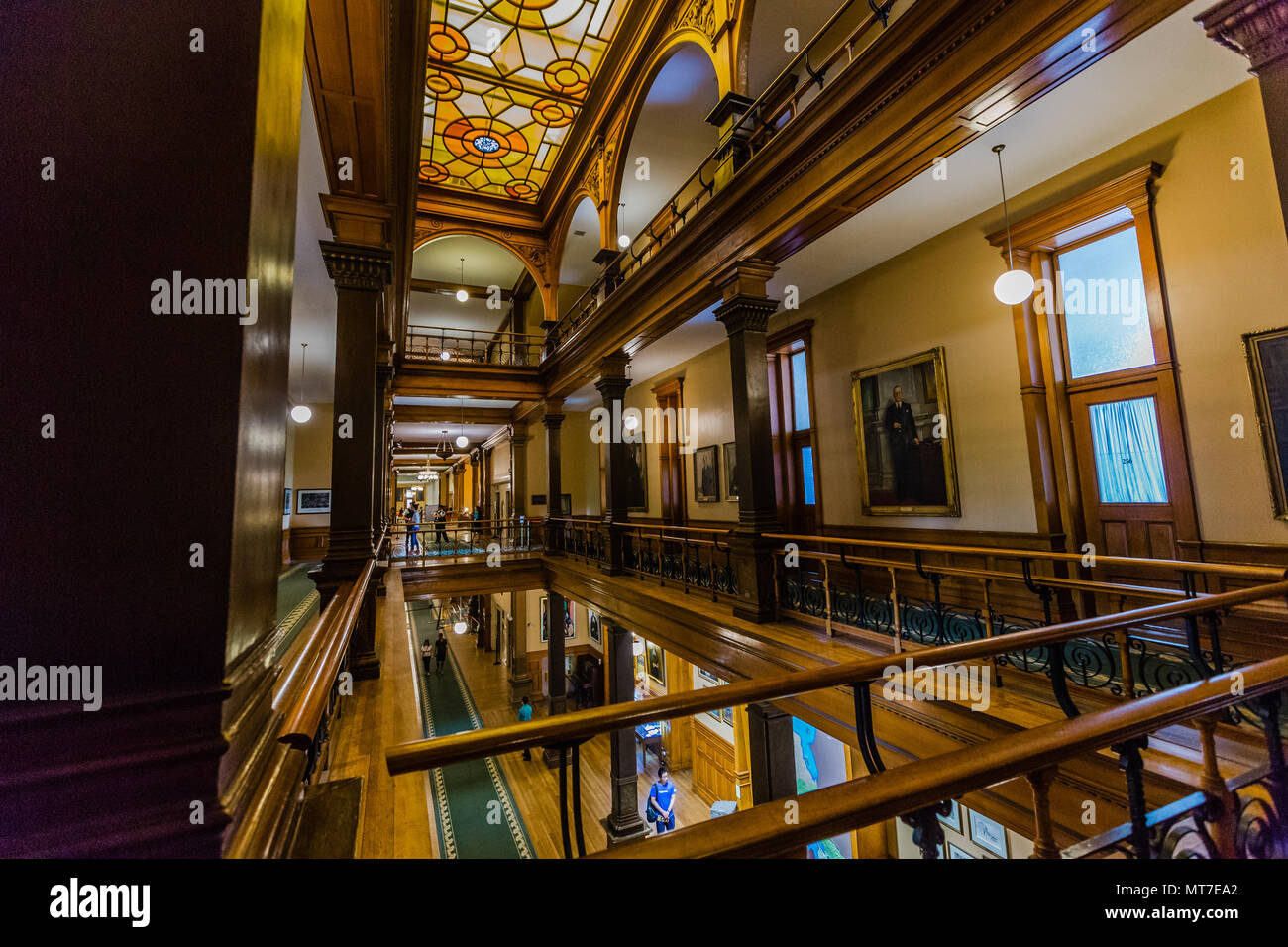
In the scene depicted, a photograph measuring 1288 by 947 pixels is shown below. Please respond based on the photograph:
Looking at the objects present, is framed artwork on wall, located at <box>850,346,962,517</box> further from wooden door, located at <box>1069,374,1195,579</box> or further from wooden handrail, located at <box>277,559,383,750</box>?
wooden handrail, located at <box>277,559,383,750</box>

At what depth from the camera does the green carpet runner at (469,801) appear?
25.6 ft

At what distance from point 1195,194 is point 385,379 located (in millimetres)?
8725

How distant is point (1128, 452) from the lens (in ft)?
15.5

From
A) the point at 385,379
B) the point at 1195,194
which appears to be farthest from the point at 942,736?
the point at 385,379

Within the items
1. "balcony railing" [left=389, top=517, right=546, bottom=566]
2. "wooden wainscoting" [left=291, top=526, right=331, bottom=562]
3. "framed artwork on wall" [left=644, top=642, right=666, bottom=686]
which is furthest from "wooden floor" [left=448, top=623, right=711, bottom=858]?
"wooden wainscoting" [left=291, top=526, right=331, bottom=562]

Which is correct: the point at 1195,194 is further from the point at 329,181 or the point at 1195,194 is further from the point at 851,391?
the point at 329,181

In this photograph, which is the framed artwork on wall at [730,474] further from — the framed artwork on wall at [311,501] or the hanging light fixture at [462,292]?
the framed artwork on wall at [311,501]

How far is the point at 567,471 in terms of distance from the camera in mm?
14922

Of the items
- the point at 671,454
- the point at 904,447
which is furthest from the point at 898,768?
the point at 671,454

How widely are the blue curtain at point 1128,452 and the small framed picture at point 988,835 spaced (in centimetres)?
367

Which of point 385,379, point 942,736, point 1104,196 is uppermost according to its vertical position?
point 1104,196

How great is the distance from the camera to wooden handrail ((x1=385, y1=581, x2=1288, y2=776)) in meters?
1.16

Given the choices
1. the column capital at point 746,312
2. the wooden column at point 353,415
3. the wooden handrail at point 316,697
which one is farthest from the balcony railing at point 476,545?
the wooden handrail at point 316,697

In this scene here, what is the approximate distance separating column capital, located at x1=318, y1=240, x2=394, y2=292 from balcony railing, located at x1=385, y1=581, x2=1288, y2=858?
13.7ft
